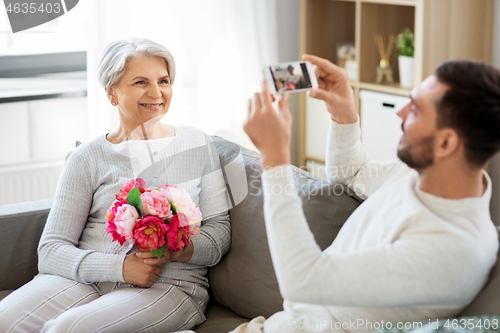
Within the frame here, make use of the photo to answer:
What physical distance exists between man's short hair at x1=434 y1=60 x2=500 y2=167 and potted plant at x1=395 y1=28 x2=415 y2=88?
5.80 feet

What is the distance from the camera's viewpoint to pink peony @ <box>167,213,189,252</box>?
1.45 meters

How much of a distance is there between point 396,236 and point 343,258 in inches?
4.9

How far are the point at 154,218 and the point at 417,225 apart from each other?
2.33ft

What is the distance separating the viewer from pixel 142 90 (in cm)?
177

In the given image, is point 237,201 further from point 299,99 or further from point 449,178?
point 299,99

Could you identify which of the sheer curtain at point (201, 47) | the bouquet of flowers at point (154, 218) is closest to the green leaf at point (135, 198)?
the bouquet of flowers at point (154, 218)

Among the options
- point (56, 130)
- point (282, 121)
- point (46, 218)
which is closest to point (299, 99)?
point (56, 130)

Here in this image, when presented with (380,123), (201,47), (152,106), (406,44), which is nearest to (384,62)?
(406,44)

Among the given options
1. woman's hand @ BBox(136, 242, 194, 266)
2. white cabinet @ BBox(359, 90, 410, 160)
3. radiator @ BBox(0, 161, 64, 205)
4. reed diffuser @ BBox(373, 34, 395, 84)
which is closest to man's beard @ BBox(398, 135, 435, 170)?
woman's hand @ BBox(136, 242, 194, 266)

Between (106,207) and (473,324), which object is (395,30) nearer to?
(106,207)

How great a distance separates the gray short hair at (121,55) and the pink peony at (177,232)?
58 centimetres

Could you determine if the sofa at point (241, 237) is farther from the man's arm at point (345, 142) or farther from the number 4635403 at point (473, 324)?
the number 4635403 at point (473, 324)

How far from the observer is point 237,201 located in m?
1.76

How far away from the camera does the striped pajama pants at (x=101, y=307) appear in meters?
1.43
